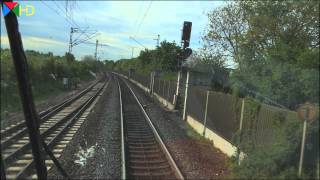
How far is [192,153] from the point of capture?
16078mm

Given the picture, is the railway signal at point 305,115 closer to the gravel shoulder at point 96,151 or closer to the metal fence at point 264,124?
the metal fence at point 264,124

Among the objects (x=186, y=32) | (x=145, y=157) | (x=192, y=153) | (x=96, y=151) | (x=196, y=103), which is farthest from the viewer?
(x=186, y=32)

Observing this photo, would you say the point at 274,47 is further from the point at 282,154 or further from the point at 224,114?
the point at 282,154

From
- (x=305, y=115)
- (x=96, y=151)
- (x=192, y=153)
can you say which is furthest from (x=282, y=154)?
(x=96, y=151)

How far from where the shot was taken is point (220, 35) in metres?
34.9

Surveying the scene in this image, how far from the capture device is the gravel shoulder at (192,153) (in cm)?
1316

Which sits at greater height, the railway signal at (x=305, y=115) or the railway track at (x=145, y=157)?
the railway signal at (x=305, y=115)

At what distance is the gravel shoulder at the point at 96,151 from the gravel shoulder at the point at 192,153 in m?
1.80

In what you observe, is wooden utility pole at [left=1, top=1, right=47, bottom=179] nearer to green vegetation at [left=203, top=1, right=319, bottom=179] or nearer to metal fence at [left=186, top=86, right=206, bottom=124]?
green vegetation at [left=203, top=1, right=319, bottom=179]

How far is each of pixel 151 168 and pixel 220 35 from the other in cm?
2292

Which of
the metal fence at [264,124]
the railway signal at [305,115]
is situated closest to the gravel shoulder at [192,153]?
the metal fence at [264,124]

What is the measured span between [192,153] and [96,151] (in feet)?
9.97

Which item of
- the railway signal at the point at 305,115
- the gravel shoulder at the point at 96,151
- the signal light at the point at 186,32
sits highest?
the signal light at the point at 186,32

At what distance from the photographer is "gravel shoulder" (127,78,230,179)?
13156 millimetres
